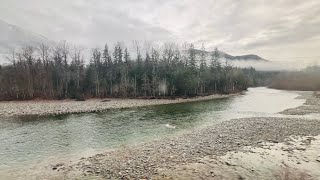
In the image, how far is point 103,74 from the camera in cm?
8525

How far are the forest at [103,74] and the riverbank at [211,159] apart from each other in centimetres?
5304

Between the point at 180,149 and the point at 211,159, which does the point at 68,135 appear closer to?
the point at 180,149

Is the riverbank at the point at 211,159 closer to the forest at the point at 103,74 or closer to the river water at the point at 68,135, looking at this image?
the river water at the point at 68,135

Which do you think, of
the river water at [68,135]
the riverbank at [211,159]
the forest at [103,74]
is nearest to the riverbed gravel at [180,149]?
the riverbank at [211,159]

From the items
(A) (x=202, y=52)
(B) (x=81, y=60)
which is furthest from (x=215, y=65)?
(B) (x=81, y=60)

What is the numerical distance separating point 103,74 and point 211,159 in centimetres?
7195

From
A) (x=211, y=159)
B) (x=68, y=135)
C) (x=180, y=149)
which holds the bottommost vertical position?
(x=211, y=159)

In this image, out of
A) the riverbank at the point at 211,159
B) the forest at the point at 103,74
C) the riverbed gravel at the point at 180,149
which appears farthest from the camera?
the forest at the point at 103,74

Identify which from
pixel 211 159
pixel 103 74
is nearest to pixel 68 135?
pixel 211 159

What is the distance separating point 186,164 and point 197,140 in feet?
20.8

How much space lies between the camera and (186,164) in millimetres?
16828

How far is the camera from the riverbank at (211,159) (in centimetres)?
1528

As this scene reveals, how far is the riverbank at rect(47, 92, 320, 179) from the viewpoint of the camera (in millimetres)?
15281

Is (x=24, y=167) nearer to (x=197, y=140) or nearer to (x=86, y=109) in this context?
(x=197, y=140)
